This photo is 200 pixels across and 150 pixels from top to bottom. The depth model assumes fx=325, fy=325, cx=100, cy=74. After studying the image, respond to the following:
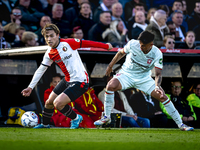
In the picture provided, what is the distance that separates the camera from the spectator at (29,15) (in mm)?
9125

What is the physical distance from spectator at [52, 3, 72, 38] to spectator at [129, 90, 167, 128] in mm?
2693

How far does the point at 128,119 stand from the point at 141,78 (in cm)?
154

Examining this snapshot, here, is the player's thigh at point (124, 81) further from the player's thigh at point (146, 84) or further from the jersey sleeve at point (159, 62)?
the jersey sleeve at point (159, 62)

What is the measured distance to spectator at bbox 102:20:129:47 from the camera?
8.85 m

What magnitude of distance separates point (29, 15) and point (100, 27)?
2.03 m

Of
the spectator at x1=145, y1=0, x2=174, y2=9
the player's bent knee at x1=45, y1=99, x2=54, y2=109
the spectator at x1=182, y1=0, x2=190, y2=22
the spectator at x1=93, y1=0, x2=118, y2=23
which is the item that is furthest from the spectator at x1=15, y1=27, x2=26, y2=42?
the spectator at x1=182, y1=0, x2=190, y2=22

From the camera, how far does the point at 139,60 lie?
6.26m

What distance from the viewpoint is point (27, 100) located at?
25.5 feet

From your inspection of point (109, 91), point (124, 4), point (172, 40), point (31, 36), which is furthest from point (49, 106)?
point (124, 4)

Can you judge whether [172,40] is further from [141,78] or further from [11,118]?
[11,118]

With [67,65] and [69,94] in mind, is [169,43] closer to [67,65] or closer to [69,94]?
[67,65]

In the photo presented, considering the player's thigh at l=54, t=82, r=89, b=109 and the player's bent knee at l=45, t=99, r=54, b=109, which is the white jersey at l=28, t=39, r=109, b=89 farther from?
the player's bent knee at l=45, t=99, r=54, b=109

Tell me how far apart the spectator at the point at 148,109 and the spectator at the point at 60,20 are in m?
2.69

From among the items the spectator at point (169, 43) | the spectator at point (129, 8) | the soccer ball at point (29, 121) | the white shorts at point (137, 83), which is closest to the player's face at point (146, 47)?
the white shorts at point (137, 83)
